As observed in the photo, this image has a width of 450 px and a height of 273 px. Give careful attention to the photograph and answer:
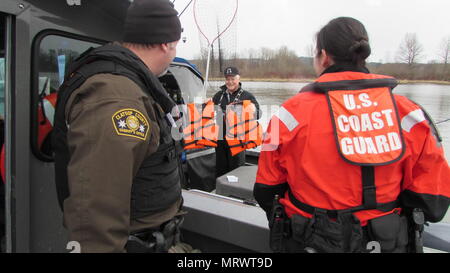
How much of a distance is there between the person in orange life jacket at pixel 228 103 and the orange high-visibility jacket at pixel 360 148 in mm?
2564

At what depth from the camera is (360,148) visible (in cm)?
120

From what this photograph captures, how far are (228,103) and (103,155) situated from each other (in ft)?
12.1

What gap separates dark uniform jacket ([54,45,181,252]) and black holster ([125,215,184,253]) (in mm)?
240

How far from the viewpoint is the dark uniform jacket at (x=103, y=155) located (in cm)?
88

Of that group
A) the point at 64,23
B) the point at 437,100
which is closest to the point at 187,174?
the point at 64,23

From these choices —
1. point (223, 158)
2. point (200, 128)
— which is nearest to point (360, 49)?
point (200, 128)

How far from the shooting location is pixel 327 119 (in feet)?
4.05

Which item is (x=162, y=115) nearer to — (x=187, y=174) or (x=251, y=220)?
(x=251, y=220)

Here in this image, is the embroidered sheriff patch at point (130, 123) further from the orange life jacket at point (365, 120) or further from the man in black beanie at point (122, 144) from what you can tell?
the orange life jacket at point (365, 120)

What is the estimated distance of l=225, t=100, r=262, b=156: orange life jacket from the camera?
150 inches

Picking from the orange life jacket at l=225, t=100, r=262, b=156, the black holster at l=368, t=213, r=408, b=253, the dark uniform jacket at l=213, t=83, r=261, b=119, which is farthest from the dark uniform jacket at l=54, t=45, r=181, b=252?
the dark uniform jacket at l=213, t=83, r=261, b=119

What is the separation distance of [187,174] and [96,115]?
2494 millimetres

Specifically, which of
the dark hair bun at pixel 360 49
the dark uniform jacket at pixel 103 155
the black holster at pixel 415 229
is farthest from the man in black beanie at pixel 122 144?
the black holster at pixel 415 229

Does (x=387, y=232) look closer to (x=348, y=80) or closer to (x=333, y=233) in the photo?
(x=333, y=233)
